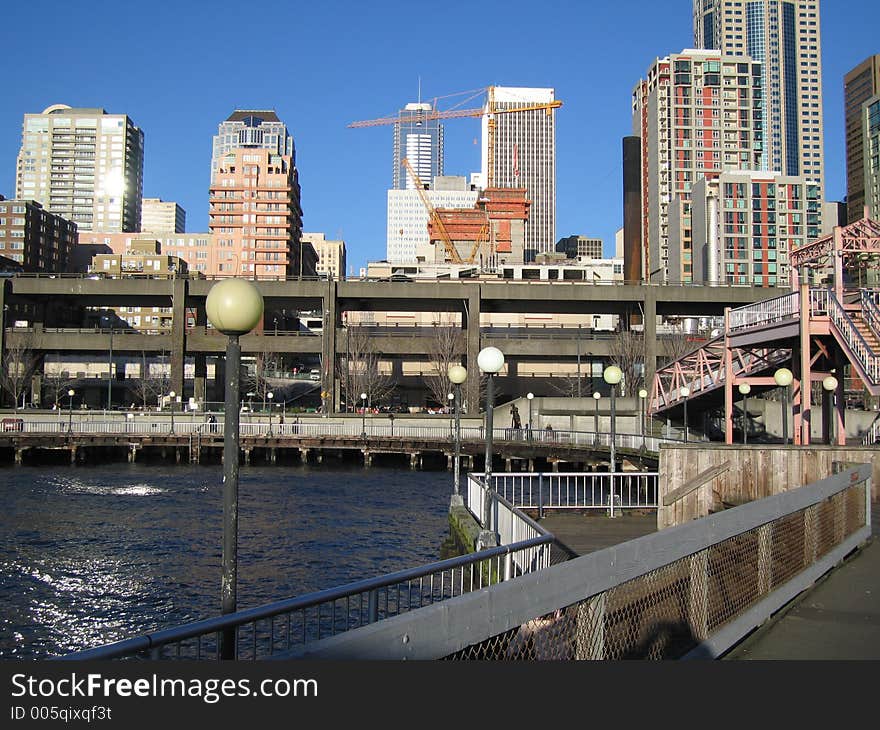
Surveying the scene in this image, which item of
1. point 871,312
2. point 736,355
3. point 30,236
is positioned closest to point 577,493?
point 871,312

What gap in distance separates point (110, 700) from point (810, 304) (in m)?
28.1

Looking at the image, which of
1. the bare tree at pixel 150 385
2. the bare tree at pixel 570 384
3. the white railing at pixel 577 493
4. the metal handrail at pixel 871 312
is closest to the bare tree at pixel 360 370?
the bare tree at pixel 570 384

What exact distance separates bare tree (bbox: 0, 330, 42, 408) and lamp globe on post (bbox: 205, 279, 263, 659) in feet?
234

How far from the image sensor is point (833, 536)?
1269 cm

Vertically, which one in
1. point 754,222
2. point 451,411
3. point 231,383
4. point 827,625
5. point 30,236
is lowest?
point 827,625

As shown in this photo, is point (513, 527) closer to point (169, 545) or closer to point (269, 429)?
point (169, 545)

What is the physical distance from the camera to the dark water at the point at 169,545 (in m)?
16.2

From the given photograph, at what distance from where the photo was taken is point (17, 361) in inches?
2854

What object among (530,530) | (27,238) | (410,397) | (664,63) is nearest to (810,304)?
(530,530)

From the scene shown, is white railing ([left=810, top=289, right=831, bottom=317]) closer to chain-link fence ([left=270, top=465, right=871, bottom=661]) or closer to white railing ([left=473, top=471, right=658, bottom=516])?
white railing ([left=473, top=471, right=658, bottom=516])

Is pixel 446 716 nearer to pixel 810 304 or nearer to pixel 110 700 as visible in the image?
pixel 110 700

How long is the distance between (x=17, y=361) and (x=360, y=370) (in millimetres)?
29826

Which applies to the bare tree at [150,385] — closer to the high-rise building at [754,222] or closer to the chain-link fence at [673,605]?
the chain-link fence at [673,605]

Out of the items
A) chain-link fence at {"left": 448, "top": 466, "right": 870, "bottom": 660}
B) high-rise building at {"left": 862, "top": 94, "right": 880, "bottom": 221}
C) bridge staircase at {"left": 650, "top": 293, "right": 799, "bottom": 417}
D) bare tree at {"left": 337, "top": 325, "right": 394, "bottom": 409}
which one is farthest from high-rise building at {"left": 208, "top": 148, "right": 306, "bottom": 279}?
chain-link fence at {"left": 448, "top": 466, "right": 870, "bottom": 660}
